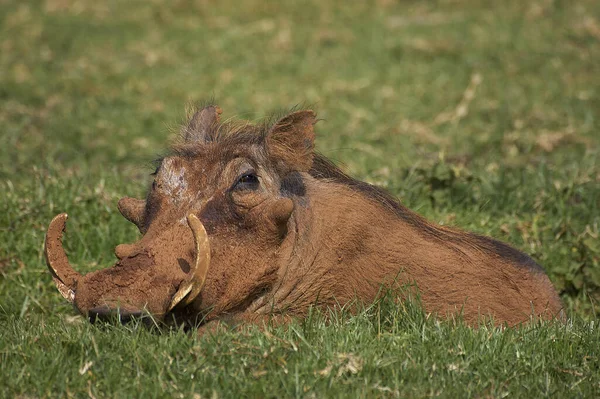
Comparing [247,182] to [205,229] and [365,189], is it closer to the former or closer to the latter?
[205,229]

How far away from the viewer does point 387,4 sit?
13258 millimetres

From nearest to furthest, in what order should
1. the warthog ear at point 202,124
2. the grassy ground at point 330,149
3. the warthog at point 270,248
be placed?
the grassy ground at point 330,149, the warthog at point 270,248, the warthog ear at point 202,124

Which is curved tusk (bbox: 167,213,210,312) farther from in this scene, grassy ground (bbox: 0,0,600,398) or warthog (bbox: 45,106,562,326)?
grassy ground (bbox: 0,0,600,398)

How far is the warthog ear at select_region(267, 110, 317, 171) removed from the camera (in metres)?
4.46

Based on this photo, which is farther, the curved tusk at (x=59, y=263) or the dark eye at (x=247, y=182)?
the dark eye at (x=247, y=182)

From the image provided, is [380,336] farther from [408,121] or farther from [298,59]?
[298,59]

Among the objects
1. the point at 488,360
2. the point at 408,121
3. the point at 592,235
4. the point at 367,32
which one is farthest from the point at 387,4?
the point at 488,360

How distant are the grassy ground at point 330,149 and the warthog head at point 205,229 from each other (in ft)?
0.56

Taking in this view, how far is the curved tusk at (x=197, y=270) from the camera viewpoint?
3.92 meters

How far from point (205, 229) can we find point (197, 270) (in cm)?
27

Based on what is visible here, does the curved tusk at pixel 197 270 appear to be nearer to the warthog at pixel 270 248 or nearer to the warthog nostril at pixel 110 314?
the warthog at pixel 270 248

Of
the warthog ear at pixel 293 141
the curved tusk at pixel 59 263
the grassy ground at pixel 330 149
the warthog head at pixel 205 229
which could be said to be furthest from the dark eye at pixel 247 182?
the curved tusk at pixel 59 263

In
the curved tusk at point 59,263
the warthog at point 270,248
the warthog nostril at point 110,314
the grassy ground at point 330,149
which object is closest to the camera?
the grassy ground at point 330,149

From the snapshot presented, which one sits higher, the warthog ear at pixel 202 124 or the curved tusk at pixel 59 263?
the warthog ear at pixel 202 124
